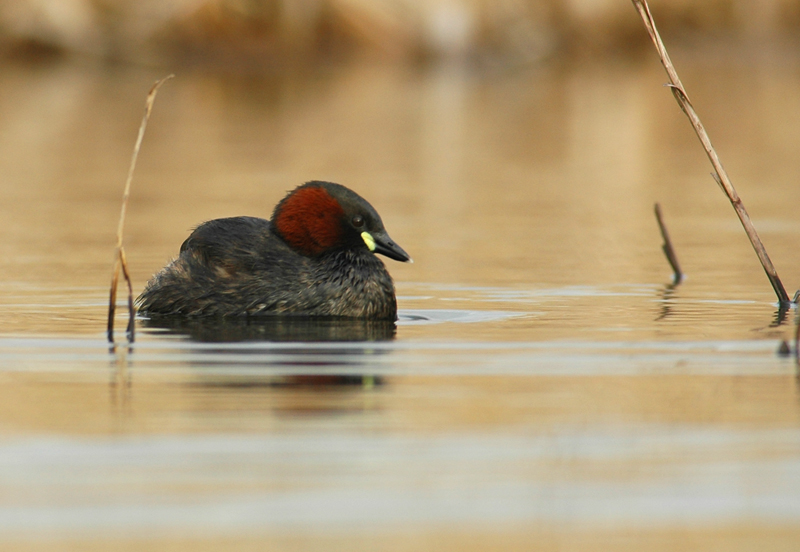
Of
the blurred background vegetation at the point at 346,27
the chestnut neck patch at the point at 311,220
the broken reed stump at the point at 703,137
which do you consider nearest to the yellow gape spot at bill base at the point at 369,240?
the chestnut neck patch at the point at 311,220

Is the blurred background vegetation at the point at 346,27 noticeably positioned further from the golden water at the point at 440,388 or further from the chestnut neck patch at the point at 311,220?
the chestnut neck patch at the point at 311,220

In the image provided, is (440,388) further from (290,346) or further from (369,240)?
(369,240)

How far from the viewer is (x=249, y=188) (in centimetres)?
1459

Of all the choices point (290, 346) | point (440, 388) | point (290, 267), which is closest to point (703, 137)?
point (290, 267)

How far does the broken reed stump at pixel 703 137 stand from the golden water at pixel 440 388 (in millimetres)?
178

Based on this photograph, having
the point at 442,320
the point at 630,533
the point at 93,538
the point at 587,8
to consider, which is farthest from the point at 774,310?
the point at 587,8

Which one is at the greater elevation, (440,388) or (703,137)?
(703,137)

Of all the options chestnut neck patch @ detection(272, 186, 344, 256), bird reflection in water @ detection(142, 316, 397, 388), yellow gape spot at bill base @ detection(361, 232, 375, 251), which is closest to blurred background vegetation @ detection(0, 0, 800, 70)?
chestnut neck patch @ detection(272, 186, 344, 256)

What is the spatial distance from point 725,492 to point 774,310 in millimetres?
3809

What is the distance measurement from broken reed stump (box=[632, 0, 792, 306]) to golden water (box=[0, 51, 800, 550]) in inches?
7.0

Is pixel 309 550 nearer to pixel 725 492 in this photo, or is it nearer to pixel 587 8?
pixel 725 492

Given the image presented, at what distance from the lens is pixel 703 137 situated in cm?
761

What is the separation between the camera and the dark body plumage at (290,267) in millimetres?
7891

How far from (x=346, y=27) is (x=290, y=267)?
25384 mm
